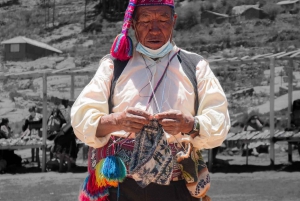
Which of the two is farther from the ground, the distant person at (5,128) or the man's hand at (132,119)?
the man's hand at (132,119)

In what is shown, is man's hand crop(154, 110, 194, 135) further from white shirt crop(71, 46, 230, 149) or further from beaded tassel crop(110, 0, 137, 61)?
beaded tassel crop(110, 0, 137, 61)

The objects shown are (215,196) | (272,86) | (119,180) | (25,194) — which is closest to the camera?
(119,180)

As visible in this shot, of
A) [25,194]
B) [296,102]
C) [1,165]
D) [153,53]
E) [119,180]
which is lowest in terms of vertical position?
[1,165]

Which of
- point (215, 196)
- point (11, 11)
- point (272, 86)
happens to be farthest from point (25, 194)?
point (11, 11)

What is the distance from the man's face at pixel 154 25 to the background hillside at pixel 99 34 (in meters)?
8.56

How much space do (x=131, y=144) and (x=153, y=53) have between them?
343 mm

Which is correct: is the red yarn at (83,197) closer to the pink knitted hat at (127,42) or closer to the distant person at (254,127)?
the pink knitted hat at (127,42)

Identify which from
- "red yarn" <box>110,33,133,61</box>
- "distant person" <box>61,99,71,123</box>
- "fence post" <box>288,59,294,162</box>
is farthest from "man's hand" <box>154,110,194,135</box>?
"distant person" <box>61,99,71,123</box>

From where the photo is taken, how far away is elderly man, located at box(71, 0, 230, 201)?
208 centimetres

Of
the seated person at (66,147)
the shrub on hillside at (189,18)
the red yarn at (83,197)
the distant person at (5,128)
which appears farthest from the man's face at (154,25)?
the shrub on hillside at (189,18)

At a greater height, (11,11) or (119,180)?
(119,180)

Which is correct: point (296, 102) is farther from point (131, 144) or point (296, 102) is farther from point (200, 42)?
point (131, 144)

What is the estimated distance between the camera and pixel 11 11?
14094mm

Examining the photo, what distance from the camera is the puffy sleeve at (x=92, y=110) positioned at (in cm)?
209
